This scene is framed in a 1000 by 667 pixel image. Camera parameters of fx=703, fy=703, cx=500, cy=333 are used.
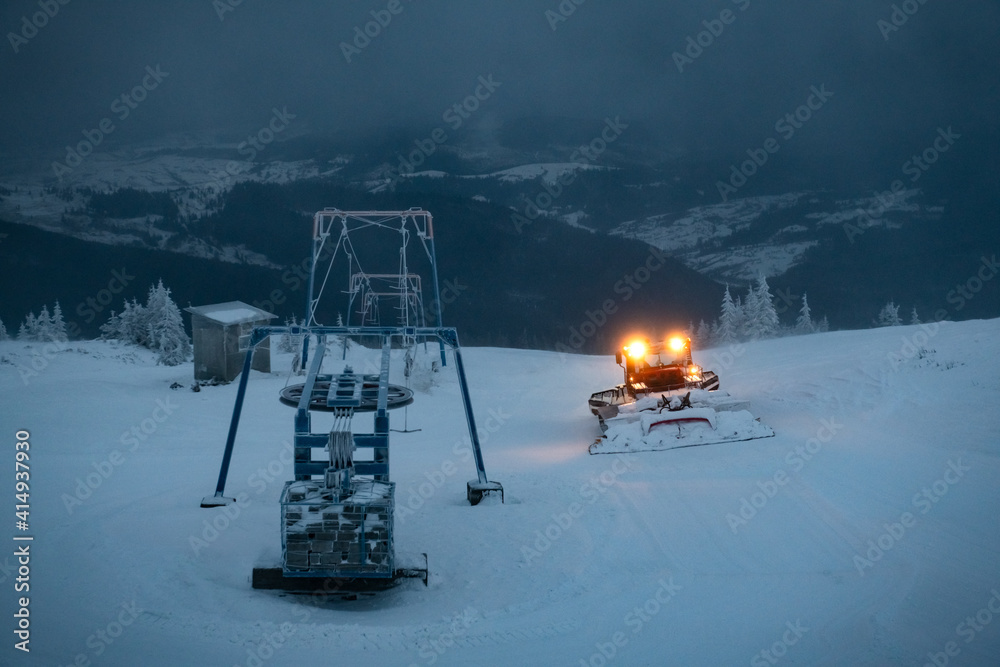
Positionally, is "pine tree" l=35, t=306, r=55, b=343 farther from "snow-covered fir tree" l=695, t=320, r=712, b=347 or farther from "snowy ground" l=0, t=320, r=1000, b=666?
"snow-covered fir tree" l=695, t=320, r=712, b=347

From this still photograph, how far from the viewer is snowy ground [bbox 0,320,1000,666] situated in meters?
6.92

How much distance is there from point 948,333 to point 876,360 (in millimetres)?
3935

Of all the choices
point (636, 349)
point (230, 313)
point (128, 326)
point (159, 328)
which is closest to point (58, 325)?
point (128, 326)

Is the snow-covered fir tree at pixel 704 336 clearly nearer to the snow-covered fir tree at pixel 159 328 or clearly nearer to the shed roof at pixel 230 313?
the snow-covered fir tree at pixel 159 328

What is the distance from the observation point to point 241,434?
18.9m

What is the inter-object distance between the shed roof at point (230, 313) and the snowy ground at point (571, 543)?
4.40m

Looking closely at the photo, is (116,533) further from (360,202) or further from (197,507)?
(360,202)

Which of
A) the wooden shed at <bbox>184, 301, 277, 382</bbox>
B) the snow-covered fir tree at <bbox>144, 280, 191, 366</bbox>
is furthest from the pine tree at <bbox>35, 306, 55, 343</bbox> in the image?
the wooden shed at <bbox>184, 301, 277, 382</bbox>

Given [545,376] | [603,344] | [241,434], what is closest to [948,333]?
[545,376]

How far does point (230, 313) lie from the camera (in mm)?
25219

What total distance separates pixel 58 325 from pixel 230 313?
91.6 ft

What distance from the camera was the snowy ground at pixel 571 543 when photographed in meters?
6.92

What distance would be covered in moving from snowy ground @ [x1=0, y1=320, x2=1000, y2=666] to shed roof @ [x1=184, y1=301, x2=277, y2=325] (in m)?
4.40

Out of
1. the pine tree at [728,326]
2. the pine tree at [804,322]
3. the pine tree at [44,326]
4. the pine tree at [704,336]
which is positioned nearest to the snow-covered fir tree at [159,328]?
the pine tree at [44,326]
